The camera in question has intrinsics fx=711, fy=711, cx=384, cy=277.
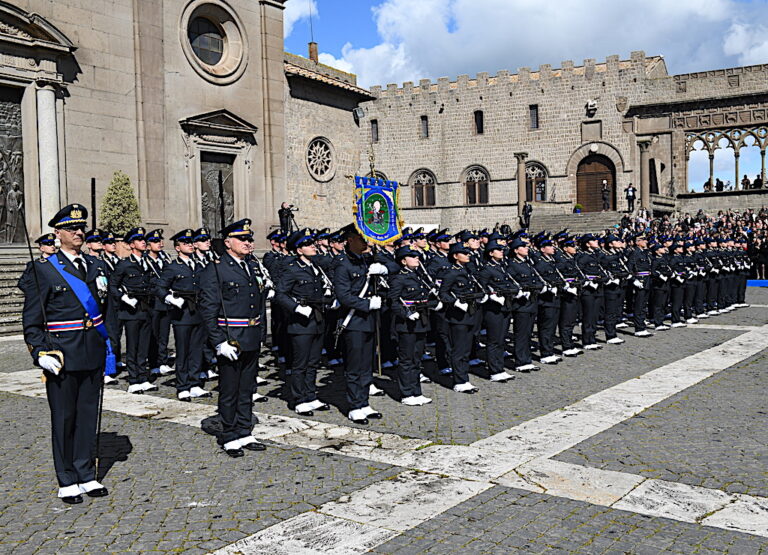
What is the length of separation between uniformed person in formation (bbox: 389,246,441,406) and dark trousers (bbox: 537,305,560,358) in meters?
3.30

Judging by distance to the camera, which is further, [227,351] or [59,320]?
[227,351]

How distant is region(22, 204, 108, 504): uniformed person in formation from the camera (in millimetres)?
5352

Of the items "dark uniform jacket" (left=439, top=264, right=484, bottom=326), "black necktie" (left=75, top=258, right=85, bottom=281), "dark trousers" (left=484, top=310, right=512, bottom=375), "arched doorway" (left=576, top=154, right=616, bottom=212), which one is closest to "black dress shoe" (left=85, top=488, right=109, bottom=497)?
"black necktie" (left=75, top=258, right=85, bottom=281)

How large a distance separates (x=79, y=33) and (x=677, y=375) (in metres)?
15.9

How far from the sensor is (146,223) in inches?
757

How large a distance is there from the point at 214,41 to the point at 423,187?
1195 inches

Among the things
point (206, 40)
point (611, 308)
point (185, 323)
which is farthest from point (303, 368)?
point (206, 40)

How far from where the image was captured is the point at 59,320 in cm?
547

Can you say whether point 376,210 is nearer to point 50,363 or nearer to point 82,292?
point 82,292

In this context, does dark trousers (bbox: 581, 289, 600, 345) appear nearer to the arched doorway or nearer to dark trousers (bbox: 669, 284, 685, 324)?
dark trousers (bbox: 669, 284, 685, 324)

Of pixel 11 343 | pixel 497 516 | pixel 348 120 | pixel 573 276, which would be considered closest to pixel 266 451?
pixel 497 516

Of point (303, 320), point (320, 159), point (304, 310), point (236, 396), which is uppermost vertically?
point (320, 159)

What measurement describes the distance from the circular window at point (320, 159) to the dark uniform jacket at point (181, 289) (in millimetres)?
18755

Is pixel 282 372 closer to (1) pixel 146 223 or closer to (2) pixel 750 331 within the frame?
(2) pixel 750 331
